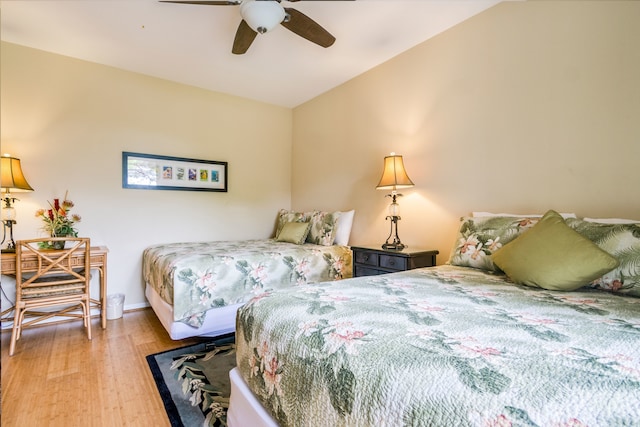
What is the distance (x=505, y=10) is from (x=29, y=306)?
4.08 m

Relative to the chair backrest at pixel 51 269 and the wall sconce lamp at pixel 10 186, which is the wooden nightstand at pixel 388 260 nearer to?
the chair backrest at pixel 51 269

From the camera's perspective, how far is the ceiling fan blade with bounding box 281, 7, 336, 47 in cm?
196

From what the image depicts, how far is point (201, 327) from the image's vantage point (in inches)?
94.7

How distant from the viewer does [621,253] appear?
4.65 feet

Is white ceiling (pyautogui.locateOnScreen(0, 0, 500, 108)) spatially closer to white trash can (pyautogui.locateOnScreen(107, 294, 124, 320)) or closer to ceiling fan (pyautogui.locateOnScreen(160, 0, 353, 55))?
ceiling fan (pyautogui.locateOnScreen(160, 0, 353, 55))

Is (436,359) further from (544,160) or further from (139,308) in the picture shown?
(139,308)

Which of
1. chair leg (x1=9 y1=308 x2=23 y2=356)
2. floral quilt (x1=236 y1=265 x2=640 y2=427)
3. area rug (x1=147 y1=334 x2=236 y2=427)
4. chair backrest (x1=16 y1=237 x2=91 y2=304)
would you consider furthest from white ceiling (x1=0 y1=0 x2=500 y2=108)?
A: area rug (x1=147 y1=334 x2=236 y2=427)

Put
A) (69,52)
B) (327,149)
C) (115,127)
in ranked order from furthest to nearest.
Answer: (327,149) < (115,127) < (69,52)

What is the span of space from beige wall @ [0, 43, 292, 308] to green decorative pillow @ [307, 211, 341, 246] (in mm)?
1050

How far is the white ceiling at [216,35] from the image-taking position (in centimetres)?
229

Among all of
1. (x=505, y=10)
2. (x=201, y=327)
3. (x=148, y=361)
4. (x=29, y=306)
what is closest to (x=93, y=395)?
(x=148, y=361)

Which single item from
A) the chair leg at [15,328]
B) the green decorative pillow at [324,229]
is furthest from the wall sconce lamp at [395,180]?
the chair leg at [15,328]

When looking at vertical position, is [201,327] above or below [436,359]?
below

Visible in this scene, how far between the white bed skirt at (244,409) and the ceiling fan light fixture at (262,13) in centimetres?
187
